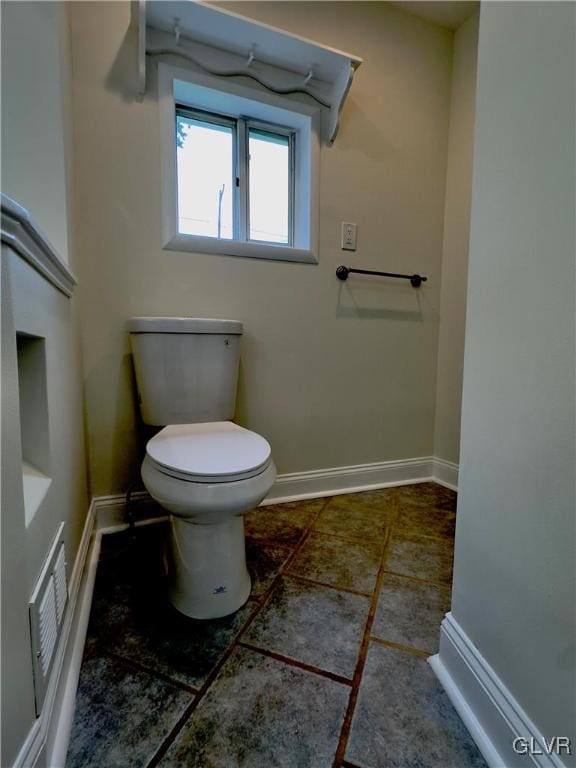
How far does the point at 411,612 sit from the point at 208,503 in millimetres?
638

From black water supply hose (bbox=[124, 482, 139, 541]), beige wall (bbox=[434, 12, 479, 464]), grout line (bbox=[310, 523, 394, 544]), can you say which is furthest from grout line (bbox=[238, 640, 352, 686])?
beige wall (bbox=[434, 12, 479, 464])

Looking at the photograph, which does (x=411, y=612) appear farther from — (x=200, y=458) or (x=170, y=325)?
(x=170, y=325)

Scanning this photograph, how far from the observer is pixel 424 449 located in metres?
1.95

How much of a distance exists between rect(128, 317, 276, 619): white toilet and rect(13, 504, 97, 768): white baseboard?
0.24 meters

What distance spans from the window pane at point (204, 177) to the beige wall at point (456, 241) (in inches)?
43.6

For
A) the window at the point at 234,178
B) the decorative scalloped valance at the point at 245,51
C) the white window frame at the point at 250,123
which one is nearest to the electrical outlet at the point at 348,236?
the white window frame at the point at 250,123

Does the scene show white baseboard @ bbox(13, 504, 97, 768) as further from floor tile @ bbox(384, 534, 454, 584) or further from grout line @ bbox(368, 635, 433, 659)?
floor tile @ bbox(384, 534, 454, 584)

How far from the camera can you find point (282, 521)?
147 cm

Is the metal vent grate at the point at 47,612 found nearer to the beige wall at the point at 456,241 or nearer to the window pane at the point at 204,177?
the window pane at the point at 204,177

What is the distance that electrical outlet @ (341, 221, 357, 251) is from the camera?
1652mm

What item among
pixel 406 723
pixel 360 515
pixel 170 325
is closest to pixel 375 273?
pixel 170 325

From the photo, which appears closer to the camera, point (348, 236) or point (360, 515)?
point (360, 515)

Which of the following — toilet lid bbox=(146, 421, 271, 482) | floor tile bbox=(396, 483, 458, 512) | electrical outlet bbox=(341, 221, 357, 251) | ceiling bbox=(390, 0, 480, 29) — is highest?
ceiling bbox=(390, 0, 480, 29)

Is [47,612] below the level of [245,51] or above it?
below
